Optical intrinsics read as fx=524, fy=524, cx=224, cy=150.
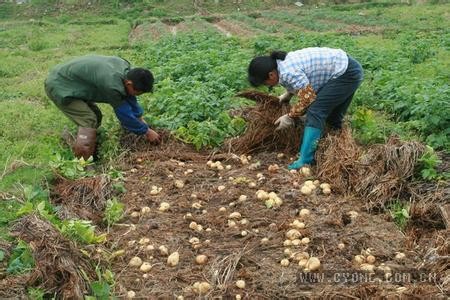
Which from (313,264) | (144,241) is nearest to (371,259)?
(313,264)

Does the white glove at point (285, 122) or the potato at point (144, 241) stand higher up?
the white glove at point (285, 122)

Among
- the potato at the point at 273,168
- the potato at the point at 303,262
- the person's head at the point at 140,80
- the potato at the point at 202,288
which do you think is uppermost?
the person's head at the point at 140,80

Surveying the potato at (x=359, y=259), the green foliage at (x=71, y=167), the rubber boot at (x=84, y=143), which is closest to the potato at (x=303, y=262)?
the potato at (x=359, y=259)

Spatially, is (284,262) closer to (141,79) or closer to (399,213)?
(399,213)

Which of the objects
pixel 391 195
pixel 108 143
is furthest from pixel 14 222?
pixel 391 195

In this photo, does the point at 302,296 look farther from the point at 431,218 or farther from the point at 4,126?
the point at 4,126

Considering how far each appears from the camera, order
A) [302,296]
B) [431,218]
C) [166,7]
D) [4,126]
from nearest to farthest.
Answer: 1. [302,296]
2. [431,218]
3. [4,126]
4. [166,7]

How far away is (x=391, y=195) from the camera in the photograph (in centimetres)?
466

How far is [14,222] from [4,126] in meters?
3.70

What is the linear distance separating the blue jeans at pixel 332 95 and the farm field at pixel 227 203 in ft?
0.87

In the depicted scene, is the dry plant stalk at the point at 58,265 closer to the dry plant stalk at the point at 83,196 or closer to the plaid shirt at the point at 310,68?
the dry plant stalk at the point at 83,196

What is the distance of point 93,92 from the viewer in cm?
616

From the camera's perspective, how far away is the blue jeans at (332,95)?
541cm

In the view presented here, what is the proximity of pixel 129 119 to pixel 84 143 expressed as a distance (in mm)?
629
